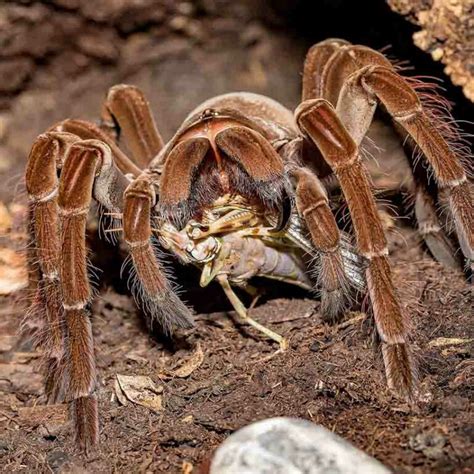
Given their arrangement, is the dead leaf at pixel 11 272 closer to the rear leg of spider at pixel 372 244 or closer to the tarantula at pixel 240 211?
the tarantula at pixel 240 211

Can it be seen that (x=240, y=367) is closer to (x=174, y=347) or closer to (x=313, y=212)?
(x=174, y=347)

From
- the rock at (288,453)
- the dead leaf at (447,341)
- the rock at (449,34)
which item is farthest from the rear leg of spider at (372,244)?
the rock at (449,34)

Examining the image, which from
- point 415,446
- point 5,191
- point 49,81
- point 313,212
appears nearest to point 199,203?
point 313,212

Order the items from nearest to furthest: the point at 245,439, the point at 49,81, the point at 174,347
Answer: the point at 245,439
the point at 174,347
the point at 49,81

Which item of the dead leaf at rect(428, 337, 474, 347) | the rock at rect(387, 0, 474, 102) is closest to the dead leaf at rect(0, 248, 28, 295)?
the dead leaf at rect(428, 337, 474, 347)

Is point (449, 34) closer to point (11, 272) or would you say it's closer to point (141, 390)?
point (141, 390)

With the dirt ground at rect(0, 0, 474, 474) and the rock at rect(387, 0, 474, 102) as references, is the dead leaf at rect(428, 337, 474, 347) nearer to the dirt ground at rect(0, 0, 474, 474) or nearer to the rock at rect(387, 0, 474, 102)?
the dirt ground at rect(0, 0, 474, 474)
